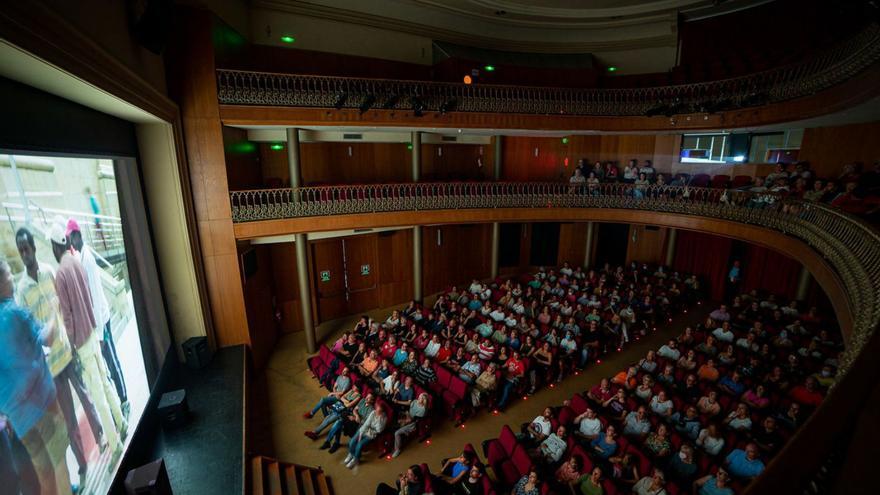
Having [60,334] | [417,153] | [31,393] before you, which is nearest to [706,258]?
[417,153]

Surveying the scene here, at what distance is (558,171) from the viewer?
14.8m

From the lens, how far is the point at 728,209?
9633mm

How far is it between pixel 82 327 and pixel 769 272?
15.8 m

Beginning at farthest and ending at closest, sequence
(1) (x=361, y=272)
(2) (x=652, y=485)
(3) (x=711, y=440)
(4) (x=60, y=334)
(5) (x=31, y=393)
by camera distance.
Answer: (1) (x=361, y=272), (3) (x=711, y=440), (2) (x=652, y=485), (4) (x=60, y=334), (5) (x=31, y=393)

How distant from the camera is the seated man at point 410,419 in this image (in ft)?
21.2

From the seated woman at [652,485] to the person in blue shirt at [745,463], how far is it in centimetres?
94

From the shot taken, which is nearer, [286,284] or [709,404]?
[709,404]

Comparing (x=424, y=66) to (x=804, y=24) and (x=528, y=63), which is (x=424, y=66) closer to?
(x=528, y=63)

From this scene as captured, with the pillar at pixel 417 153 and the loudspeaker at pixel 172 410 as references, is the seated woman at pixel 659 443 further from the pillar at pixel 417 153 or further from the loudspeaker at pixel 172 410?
the pillar at pixel 417 153

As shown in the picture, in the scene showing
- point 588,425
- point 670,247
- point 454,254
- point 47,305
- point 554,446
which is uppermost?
point 47,305

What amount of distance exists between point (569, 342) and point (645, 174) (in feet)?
24.3

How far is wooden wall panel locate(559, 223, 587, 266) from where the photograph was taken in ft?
50.1

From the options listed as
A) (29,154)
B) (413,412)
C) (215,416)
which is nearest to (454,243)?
(413,412)

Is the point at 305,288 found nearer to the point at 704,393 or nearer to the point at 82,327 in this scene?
the point at 82,327
